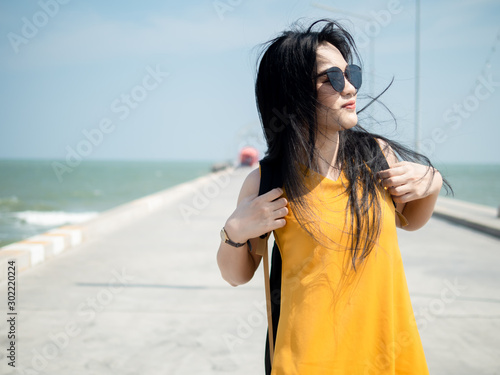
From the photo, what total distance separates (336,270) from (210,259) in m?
5.55

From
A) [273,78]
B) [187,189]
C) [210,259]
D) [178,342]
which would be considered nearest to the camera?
[273,78]

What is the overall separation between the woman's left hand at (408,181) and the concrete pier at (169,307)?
233 centimetres

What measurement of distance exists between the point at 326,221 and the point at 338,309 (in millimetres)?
242

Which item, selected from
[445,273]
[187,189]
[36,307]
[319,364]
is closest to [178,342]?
[36,307]

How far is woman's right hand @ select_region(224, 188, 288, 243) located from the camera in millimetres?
1283

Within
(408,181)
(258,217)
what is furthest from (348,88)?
(258,217)

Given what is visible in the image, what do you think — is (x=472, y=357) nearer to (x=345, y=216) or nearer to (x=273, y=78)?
(x=345, y=216)

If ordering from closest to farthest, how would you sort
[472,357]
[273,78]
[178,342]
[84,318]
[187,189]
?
1. [273,78]
2. [472,357]
3. [178,342]
4. [84,318]
5. [187,189]

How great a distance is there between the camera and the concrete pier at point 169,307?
343cm

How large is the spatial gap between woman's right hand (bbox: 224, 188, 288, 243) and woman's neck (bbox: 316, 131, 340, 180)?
18 centimetres

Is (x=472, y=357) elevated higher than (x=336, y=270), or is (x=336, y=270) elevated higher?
(x=336, y=270)

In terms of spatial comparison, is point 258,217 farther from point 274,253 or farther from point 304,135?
point 304,135

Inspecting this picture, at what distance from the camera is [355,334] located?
1269mm

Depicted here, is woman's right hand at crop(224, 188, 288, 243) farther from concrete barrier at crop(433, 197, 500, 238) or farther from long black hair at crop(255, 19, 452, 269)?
concrete barrier at crop(433, 197, 500, 238)
